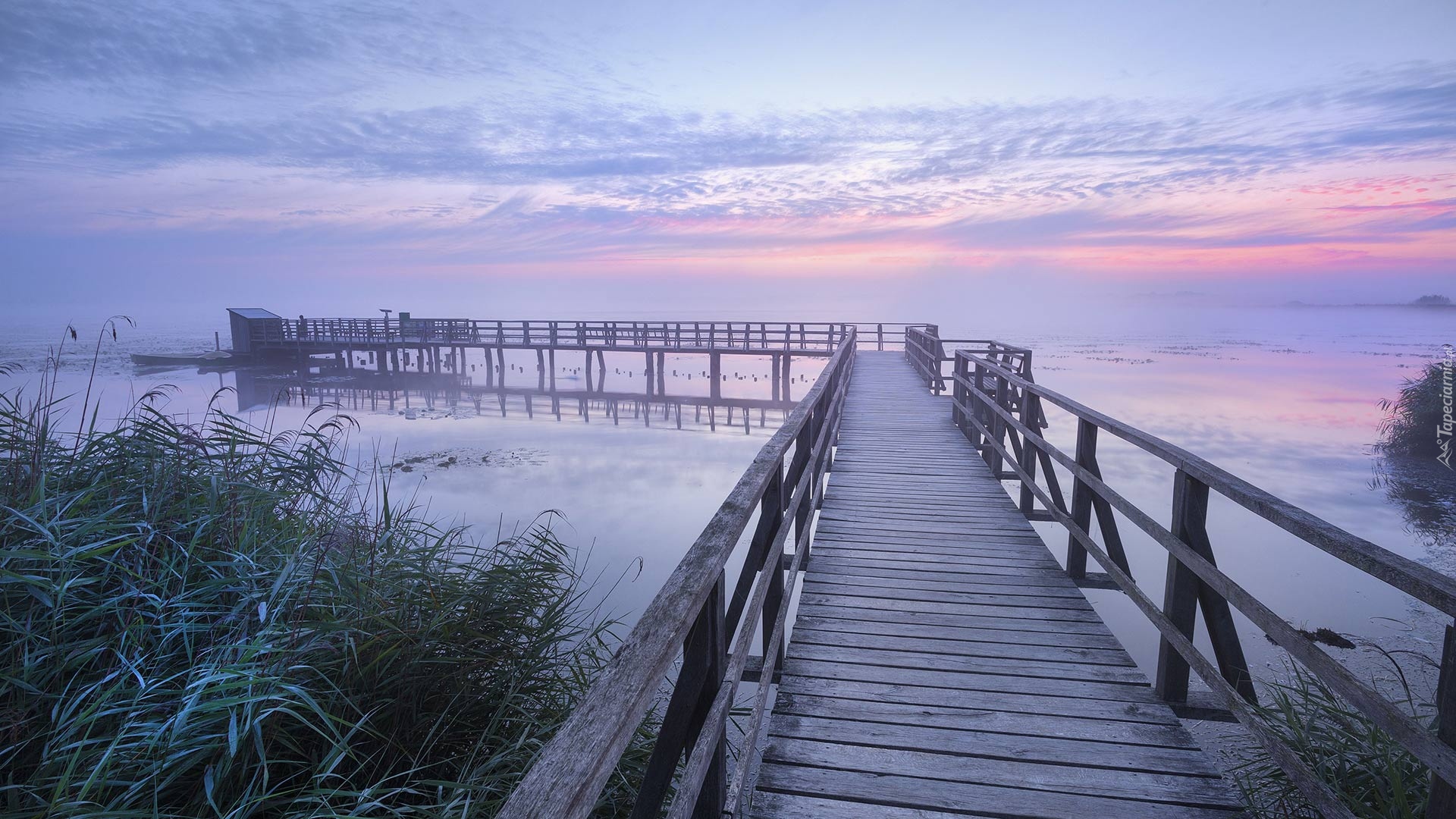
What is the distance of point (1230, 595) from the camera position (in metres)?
2.35

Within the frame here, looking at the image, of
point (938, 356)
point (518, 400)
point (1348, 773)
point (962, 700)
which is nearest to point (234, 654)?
point (962, 700)

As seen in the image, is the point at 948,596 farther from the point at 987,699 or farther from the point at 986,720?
the point at 986,720

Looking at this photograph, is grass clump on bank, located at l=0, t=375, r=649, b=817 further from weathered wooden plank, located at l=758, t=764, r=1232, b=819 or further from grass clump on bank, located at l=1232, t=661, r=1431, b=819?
grass clump on bank, located at l=1232, t=661, r=1431, b=819

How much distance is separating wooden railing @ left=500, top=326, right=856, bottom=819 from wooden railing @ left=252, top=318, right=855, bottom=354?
1026 inches

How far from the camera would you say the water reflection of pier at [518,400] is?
85.5 ft

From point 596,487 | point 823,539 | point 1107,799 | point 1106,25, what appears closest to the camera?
point 1107,799

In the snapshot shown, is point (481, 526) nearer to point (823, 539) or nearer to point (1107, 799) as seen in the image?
point (823, 539)

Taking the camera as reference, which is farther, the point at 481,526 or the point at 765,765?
the point at 481,526

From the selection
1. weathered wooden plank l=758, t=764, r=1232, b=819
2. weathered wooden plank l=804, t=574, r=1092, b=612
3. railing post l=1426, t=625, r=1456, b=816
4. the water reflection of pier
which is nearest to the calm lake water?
the water reflection of pier

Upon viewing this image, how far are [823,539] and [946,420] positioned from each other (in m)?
6.26

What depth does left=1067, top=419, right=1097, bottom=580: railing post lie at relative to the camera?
4.18m

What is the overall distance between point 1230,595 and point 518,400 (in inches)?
1168

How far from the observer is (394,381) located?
36562mm

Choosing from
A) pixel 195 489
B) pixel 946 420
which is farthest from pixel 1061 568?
pixel 946 420
